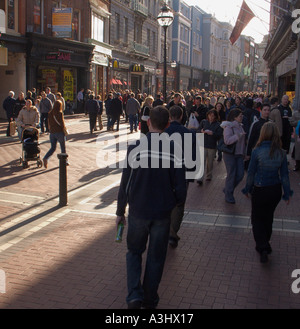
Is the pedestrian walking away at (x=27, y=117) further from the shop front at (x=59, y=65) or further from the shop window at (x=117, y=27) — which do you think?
the shop window at (x=117, y=27)

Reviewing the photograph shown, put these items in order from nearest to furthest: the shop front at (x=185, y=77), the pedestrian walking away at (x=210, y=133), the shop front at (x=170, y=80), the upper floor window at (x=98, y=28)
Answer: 1. the pedestrian walking away at (x=210, y=133)
2. the upper floor window at (x=98, y=28)
3. the shop front at (x=170, y=80)
4. the shop front at (x=185, y=77)

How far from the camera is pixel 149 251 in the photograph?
4164 millimetres

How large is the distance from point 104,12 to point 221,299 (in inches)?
1192

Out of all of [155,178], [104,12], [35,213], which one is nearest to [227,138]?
[35,213]

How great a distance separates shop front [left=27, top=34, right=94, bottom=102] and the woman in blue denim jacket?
19.7m

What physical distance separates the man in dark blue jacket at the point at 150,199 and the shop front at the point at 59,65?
20483mm

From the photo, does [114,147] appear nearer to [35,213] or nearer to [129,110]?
[129,110]

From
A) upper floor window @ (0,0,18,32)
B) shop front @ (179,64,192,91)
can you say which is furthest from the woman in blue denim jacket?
shop front @ (179,64,192,91)

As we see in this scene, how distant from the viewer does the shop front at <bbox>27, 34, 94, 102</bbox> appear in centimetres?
2327

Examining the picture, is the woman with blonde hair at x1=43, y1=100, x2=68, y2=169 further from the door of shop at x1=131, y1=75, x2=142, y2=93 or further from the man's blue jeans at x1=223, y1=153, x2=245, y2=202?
the door of shop at x1=131, y1=75, x2=142, y2=93

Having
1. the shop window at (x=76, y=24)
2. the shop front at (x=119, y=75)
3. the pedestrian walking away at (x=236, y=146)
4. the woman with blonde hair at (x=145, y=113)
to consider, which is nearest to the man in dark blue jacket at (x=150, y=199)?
the pedestrian walking away at (x=236, y=146)

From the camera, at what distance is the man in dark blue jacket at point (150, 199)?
158 inches

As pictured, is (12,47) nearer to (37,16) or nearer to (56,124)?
(37,16)
